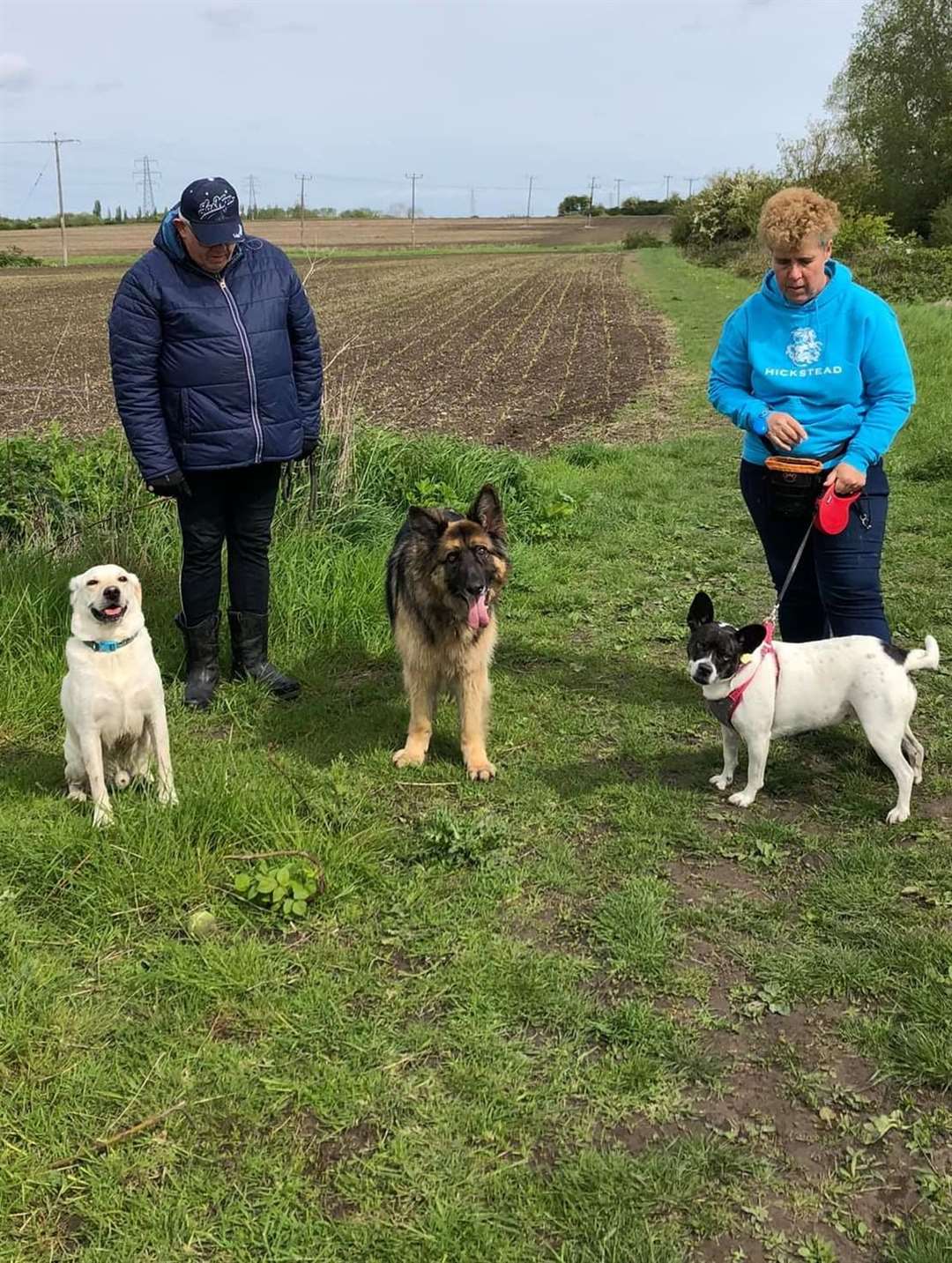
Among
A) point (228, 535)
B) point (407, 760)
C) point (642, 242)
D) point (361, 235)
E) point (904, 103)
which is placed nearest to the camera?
point (407, 760)

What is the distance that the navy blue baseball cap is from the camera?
158 inches

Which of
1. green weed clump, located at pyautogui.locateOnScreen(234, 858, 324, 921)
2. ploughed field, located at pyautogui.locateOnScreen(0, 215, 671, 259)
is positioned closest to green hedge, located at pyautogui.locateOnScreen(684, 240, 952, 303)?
green weed clump, located at pyautogui.locateOnScreen(234, 858, 324, 921)

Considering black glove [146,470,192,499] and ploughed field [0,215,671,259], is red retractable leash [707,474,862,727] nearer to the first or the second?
black glove [146,470,192,499]

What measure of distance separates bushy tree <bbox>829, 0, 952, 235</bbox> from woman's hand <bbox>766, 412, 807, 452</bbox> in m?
49.3

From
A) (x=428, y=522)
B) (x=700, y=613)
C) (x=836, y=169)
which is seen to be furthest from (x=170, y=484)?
(x=836, y=169)

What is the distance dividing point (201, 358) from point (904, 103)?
56935 mm

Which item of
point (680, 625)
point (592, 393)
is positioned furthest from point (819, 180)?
point (680, 625)

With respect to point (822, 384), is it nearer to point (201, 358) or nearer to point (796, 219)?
point (796, 219)

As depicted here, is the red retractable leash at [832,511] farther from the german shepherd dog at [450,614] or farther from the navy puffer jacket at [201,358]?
the navy puffer jacket at [201,358]

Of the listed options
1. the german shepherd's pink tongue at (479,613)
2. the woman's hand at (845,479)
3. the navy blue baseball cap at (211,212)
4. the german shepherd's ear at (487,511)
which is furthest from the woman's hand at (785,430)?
the navy blue baseball cap at (211,212)

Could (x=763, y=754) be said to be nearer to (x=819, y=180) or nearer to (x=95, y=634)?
(x=95, y=634)

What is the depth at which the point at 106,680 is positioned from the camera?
3.65 m

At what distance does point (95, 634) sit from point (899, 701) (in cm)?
334

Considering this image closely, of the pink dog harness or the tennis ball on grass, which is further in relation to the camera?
the pink dog harness
